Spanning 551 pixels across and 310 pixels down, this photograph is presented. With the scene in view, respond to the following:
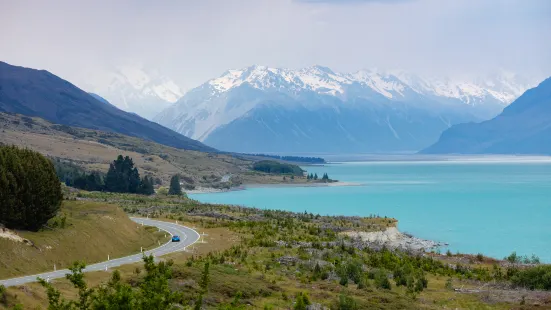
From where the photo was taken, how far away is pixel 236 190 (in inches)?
7274

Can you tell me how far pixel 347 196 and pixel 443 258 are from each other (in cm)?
10568

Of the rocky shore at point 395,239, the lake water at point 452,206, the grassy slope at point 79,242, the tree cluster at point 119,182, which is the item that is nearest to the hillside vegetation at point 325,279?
the grassy slope at point 79,242

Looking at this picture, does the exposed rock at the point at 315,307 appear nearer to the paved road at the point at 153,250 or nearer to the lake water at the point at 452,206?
the paved road at the point at 153,250

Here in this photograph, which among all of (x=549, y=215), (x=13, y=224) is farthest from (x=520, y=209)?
(x=13, y=224)

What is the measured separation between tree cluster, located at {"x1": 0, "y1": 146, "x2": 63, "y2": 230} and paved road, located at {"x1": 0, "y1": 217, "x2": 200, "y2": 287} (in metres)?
5.49

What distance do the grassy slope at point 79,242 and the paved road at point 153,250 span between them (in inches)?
50.7

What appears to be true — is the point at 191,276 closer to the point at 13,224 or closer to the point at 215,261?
the point at 215,261

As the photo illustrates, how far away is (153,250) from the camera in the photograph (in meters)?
41.8

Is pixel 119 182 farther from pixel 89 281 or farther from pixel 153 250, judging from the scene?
pixel 89 281

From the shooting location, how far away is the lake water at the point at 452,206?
84.0m

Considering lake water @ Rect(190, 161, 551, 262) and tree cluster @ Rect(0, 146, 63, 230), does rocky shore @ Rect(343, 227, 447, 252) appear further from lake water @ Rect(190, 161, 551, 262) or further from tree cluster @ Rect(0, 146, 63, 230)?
tree cluster @ Rect(0, 146, 63, 230)

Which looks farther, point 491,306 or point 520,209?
point 520,209

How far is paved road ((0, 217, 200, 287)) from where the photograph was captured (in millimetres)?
29797

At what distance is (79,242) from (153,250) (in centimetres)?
489
